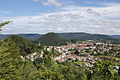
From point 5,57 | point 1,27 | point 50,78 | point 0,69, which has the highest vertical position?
point 1,27

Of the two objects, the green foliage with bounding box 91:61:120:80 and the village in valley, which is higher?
the green foliage with bounding box 91:61:120:80

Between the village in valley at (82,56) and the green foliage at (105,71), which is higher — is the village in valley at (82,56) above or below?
below

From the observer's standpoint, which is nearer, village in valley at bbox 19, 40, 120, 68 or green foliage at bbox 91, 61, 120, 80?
green foliage at bbox 91, 61, 120, 80

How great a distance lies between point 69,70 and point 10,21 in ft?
75.6

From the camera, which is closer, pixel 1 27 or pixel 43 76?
pixel 1 27

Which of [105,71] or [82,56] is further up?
[105,71]

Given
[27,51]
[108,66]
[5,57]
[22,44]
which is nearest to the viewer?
[5,57]

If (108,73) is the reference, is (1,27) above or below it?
above

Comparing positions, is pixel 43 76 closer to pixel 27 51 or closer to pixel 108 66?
pixel 108 66

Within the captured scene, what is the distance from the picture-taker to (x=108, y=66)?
18.4m

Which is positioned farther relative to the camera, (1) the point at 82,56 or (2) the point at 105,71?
(1) the point at 82,56

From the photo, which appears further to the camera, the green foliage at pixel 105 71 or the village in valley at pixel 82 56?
the village in valley at pixel 82 56

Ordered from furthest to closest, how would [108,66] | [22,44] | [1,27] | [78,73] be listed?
[22,44] → [78,73] → [108,66] → [1,27]

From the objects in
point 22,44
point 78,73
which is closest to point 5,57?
point 78,73
